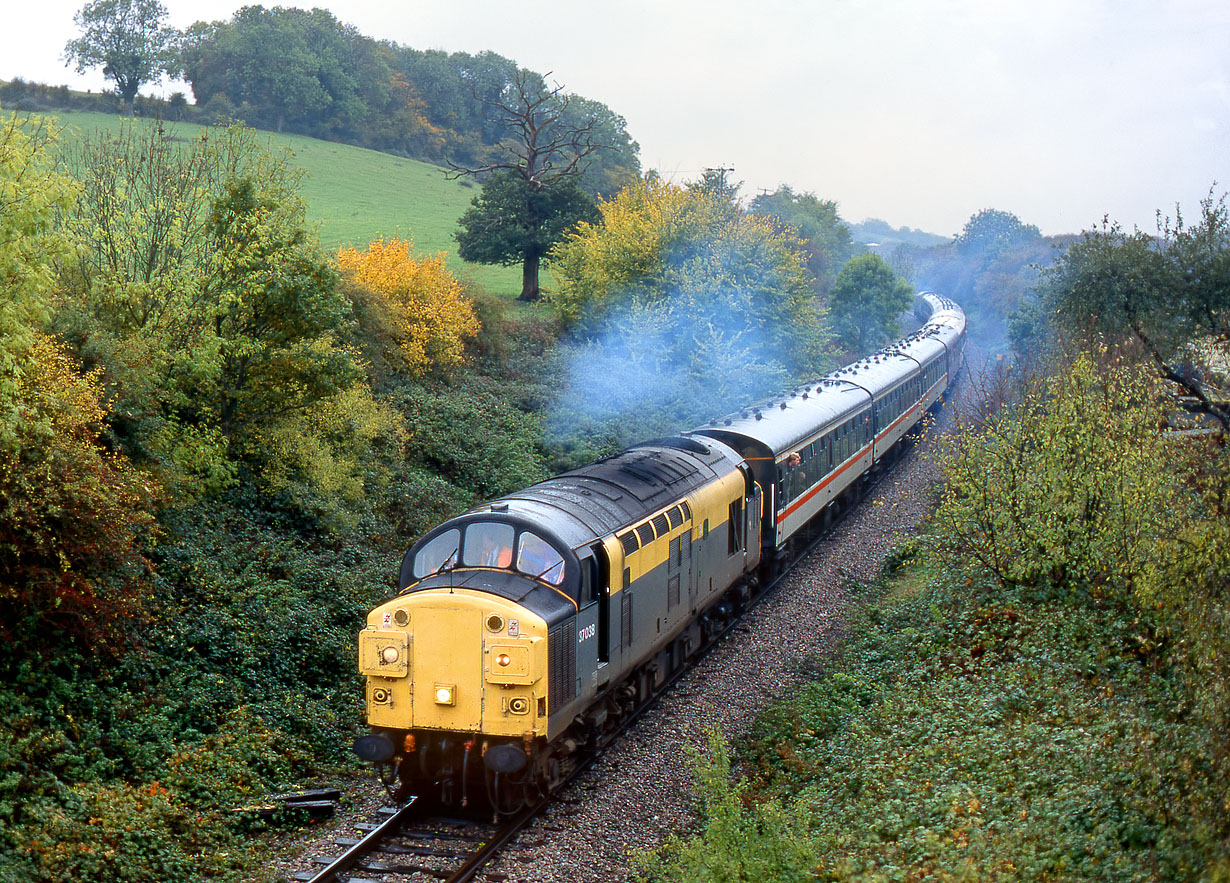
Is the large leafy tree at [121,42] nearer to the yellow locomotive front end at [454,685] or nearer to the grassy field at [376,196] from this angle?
the grassy field at [376,196]

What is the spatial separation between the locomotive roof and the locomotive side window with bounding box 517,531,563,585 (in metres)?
0.21

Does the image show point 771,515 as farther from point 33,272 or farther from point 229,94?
point 229,94

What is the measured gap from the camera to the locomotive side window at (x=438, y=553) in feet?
42.1

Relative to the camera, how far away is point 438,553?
12883 millimetres

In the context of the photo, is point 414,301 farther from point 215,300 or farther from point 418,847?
point 418,847

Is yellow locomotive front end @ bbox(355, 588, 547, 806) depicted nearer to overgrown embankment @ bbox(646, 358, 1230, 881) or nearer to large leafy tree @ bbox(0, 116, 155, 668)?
overgrown embankment @ bbox(646, 358, 1230, 881)

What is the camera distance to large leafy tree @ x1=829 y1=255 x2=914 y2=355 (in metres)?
68.2

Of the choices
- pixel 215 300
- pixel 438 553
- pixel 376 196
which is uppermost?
pixel 376 196

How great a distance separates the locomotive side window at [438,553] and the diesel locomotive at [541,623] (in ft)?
0.06

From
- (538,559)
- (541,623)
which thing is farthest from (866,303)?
(541,623)

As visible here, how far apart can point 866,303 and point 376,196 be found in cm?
3300

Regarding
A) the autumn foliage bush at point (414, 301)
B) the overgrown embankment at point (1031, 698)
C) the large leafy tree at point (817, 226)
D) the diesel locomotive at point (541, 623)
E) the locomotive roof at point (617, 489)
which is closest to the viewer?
the overgrown embankment at point (1031, 698)

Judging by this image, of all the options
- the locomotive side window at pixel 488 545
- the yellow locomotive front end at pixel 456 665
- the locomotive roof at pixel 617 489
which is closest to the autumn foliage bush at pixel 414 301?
the locomotive roof at pixel 617 489

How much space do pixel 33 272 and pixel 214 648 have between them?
6.11 m
